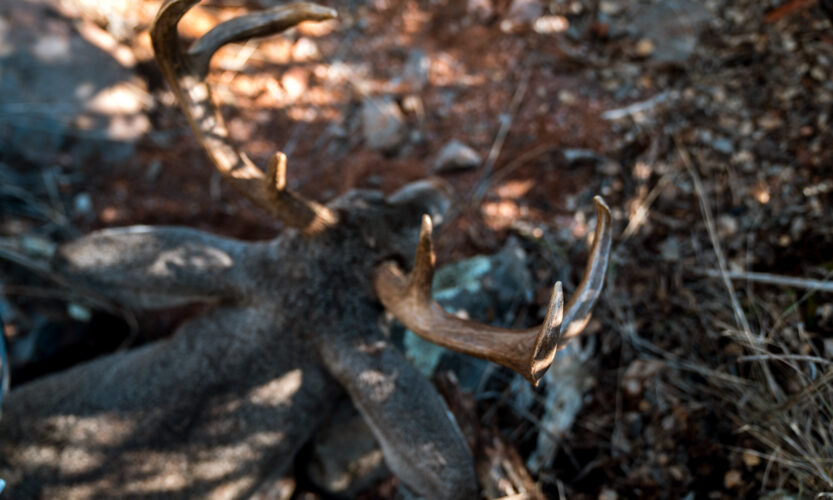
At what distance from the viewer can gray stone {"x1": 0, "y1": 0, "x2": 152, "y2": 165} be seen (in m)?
3.39

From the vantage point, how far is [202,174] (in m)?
3.77

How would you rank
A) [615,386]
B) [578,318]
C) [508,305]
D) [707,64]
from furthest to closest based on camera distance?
[707,64] → [508,305] → [615,386] → [578,318]

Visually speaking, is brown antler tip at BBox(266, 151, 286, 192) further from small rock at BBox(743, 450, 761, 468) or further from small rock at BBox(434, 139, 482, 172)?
small rock at BBox(743, 450, 761, 468)

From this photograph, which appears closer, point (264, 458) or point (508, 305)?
point (264, 458)

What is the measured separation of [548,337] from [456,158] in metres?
2.09

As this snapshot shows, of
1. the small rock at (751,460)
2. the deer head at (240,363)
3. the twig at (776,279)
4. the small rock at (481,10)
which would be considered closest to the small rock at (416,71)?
the small rock at (481,10)

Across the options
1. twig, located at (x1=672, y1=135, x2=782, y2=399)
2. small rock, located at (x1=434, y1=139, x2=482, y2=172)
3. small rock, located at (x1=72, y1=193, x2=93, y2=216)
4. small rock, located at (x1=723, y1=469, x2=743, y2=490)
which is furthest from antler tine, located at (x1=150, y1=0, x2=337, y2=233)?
small rock, located at (x1=723, y1=469, x2=743, y2=490)

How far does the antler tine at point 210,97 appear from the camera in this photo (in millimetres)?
1988

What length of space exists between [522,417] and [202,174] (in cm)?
270

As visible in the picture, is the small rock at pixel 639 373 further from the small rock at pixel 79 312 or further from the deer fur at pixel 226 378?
the small rock at pixel 79 312

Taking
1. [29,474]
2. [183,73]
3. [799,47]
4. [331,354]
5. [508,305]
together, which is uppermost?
[183,73]

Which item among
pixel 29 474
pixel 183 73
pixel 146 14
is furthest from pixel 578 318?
pixel 146 14

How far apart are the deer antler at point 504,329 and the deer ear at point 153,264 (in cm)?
84

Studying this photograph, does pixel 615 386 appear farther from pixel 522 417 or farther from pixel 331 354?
pixel 331 354
